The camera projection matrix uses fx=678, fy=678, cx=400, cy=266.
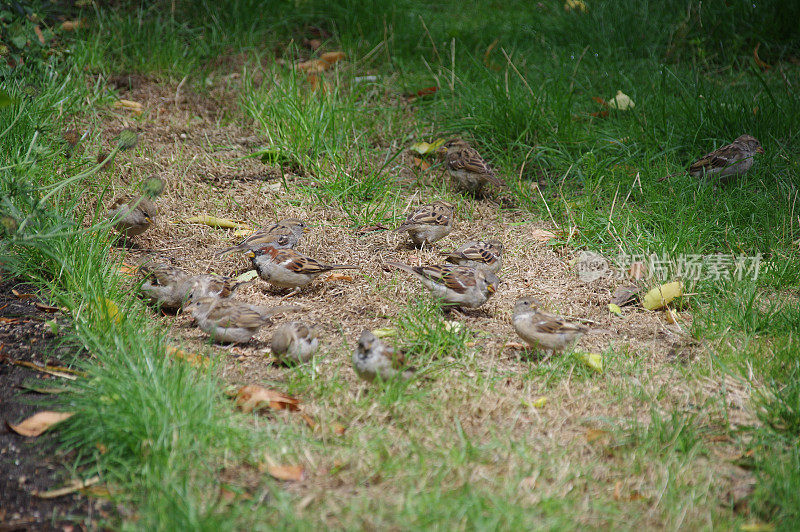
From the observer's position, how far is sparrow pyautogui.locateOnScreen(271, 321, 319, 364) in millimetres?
4473

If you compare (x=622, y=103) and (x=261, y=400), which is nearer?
(x=261, y=400)

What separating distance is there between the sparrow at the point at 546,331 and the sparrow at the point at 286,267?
5.43 ft

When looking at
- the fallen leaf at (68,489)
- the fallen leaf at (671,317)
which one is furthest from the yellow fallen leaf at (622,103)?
the fallen leaf at (68,489)

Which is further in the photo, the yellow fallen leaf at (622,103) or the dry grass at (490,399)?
the yellow fallen leaf at (622,103)

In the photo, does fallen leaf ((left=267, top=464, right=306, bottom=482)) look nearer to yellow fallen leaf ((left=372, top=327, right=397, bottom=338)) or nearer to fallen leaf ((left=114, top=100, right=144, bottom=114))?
yellow fallen leaf ((left=372, top=327, right=397, bottom=338))

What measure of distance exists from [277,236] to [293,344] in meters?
1.75

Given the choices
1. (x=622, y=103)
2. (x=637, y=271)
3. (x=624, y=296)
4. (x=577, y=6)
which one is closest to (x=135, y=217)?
(x=624, y=296)

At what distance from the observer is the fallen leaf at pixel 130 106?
25.9 feet

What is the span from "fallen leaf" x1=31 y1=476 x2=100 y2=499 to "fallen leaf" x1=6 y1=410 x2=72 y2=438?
447 mm

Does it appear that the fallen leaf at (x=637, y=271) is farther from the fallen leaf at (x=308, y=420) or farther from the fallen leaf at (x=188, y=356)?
the fallen leaf at (x=188, y=356)

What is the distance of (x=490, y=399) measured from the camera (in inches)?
164

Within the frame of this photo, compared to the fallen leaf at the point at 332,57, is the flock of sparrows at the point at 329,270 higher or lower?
lower

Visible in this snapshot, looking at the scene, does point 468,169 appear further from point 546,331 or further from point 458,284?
point 546,331

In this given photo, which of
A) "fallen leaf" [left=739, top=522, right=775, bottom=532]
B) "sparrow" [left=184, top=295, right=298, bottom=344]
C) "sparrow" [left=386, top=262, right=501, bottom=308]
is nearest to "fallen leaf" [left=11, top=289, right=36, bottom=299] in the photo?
"sparrow" [left=184, top=295, right=298, bottom=344]
